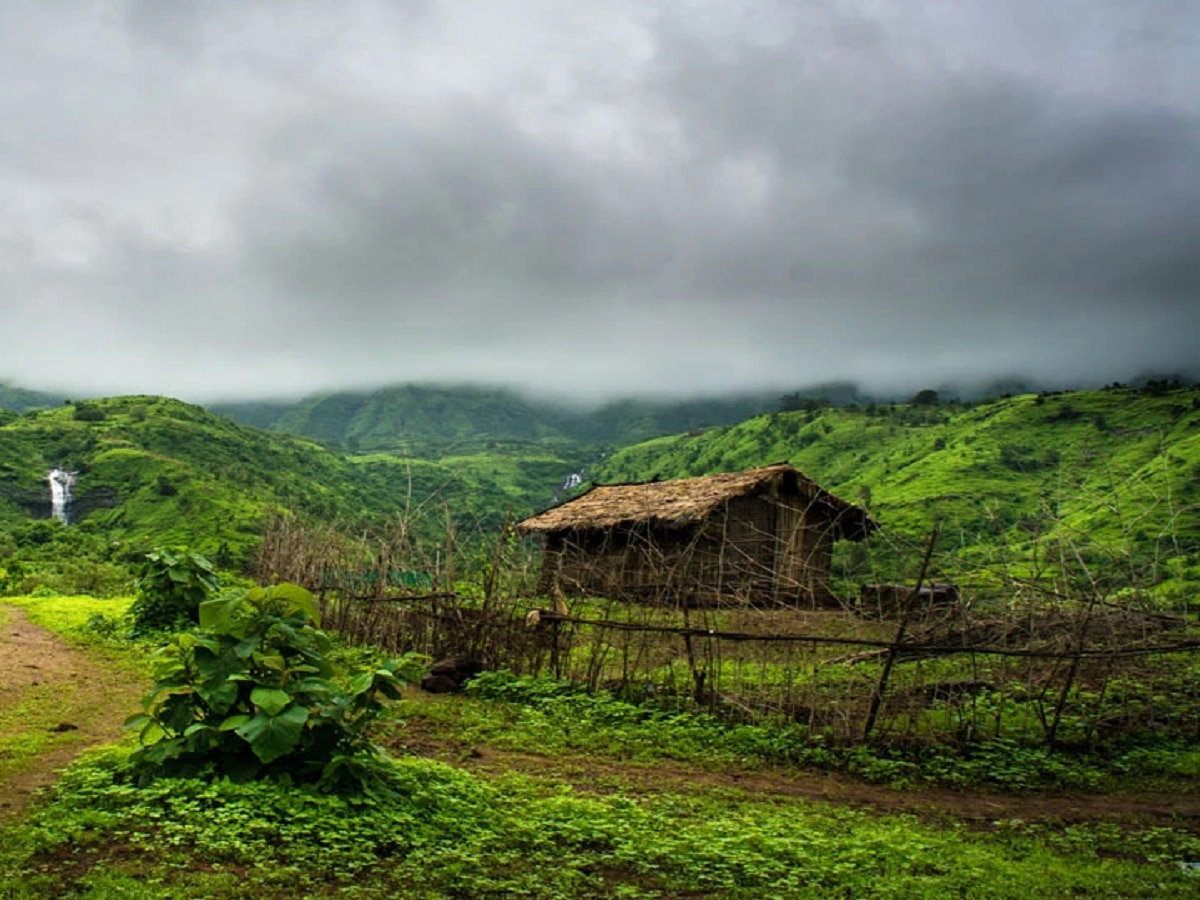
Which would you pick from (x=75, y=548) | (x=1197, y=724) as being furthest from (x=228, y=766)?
(x=75, y=548)

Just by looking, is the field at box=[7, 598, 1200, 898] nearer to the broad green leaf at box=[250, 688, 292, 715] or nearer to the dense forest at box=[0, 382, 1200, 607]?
the broad green leaf at box=[250, 688, 292, 715]

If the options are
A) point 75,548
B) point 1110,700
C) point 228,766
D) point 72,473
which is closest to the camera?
point 228,766

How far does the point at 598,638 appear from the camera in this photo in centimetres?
1009

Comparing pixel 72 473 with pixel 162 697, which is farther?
pixel 72 473

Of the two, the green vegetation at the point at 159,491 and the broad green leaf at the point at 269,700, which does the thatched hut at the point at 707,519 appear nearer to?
the green vegetation at the point at 159,491

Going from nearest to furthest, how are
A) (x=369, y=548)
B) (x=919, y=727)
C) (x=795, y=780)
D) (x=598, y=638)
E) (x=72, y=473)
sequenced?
1. (x=795, y=780)
2. (x=919, y=727)
3. (x=598, y=638)
4. (x=369, y=548)
5. (x=72, y=473)

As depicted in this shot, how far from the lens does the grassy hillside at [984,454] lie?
33.2 m

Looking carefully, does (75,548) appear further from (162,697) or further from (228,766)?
(228,766)

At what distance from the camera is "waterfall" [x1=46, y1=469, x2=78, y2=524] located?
47875 millimetres

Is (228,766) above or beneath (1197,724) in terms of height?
above

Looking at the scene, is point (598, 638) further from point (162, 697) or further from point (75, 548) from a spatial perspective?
point (75, 548)

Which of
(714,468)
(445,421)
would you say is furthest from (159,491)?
(445,421)

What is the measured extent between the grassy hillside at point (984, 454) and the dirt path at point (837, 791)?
19.0m

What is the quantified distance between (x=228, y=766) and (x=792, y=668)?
19.8 feet
